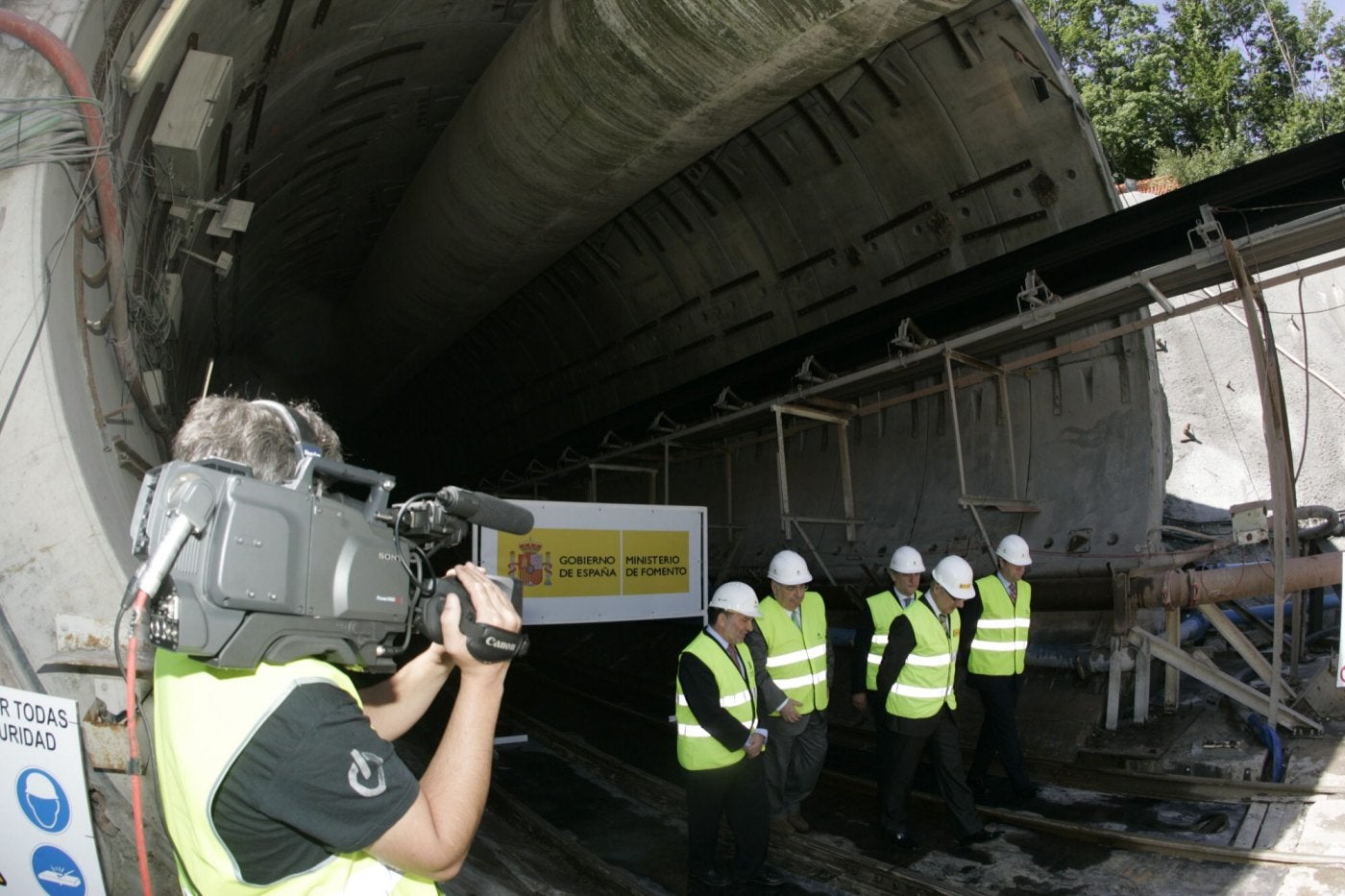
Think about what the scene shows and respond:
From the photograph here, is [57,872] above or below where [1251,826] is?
above

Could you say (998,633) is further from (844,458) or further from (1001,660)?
(844,458)

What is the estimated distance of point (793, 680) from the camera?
19.2ft

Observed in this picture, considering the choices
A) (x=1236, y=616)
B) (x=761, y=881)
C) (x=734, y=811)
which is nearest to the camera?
(x=734, y=811)

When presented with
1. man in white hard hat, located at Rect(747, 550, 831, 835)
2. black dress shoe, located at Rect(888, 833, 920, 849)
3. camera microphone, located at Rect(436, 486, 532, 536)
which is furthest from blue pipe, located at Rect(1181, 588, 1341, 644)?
camera microphone, located at Rect(436, 486, 532, 536)

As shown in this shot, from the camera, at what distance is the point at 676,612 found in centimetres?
842

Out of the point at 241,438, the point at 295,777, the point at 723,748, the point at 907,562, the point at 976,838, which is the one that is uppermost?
the point at 241,438

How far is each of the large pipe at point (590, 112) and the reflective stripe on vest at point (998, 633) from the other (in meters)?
3.66

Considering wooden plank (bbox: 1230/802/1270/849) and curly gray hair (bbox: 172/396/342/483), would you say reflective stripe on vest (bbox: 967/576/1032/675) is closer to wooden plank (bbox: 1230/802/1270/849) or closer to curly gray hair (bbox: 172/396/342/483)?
wooden plank (bbox: 1230/802/1270/849)

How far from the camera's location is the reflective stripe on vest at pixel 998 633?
6.25 meters

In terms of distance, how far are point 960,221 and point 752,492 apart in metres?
3.95

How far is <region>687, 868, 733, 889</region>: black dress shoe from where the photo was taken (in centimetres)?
505

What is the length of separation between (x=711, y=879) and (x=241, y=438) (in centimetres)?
416

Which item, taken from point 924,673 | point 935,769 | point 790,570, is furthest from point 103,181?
point 935,769

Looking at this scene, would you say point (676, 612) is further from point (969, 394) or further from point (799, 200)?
point (799, 200)
